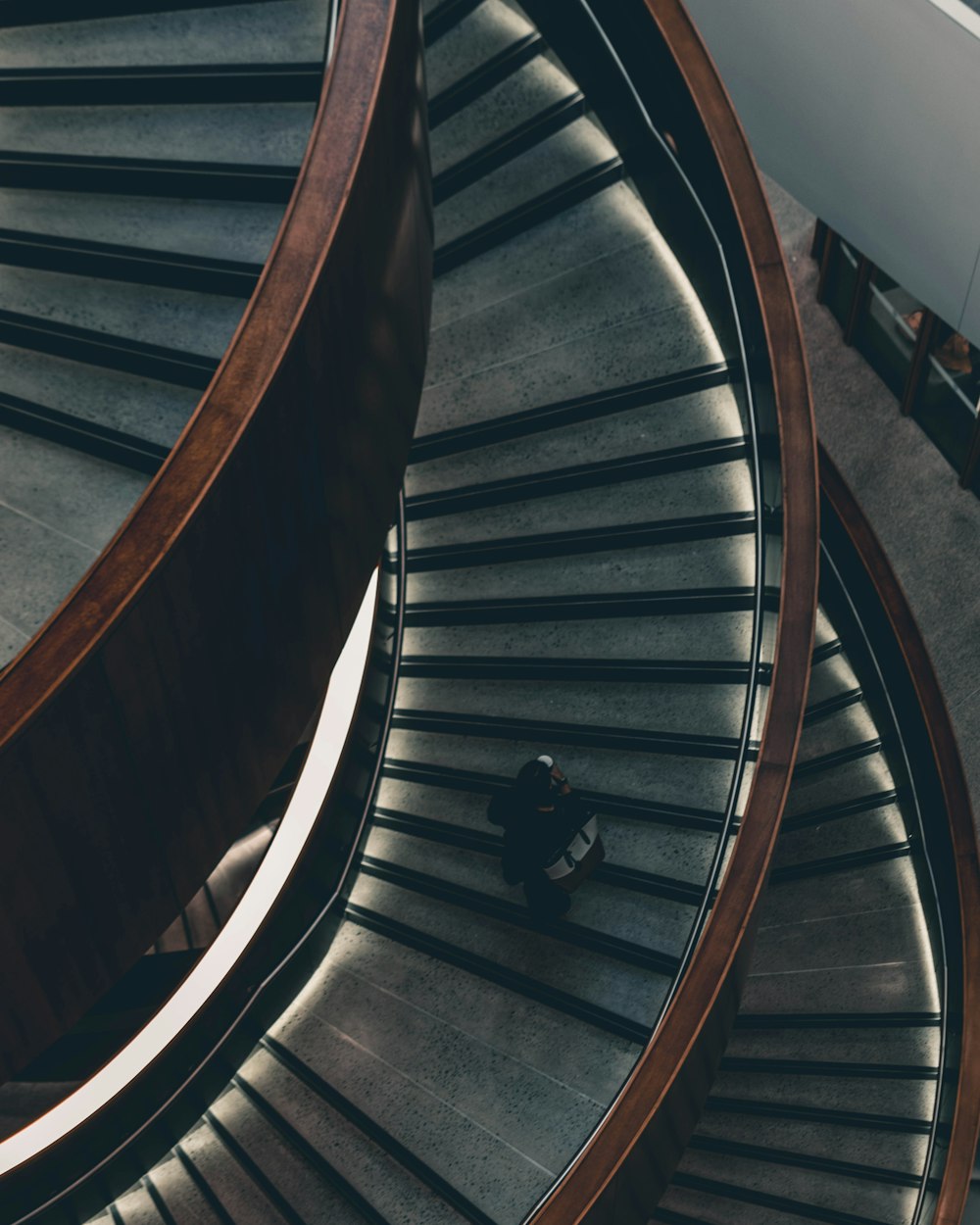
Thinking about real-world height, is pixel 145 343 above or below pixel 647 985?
above

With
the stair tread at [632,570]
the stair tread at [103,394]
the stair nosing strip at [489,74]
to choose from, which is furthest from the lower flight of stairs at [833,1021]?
the stair tread at [103,394]

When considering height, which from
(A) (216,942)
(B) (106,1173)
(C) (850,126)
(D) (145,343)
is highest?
(C) (850,126)

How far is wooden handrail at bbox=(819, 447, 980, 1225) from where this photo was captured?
30.9ft

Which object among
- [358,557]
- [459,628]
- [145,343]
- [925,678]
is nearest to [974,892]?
[925,678]

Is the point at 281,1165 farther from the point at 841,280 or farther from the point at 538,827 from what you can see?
the point at 841,280

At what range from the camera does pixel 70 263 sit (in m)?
6.23

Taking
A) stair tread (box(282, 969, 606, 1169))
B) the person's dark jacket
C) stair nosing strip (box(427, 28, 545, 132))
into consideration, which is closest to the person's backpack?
the person's dark jacket

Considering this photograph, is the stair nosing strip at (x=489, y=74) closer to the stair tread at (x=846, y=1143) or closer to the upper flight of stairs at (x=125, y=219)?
the upper flight of stairs at (x=125, y=219)

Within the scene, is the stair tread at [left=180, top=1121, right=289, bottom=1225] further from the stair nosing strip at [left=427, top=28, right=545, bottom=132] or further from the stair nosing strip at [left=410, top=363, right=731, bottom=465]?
the stair nosing strip at [left=427, top=28, right=545, bottom=132]

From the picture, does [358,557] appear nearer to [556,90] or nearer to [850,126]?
[556,90]

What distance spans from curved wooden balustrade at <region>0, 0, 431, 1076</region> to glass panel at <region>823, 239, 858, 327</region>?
8179 millimetres

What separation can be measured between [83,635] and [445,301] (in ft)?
14.4

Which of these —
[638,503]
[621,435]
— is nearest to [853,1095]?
[638,503]

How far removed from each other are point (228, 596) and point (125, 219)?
6.99 ft
